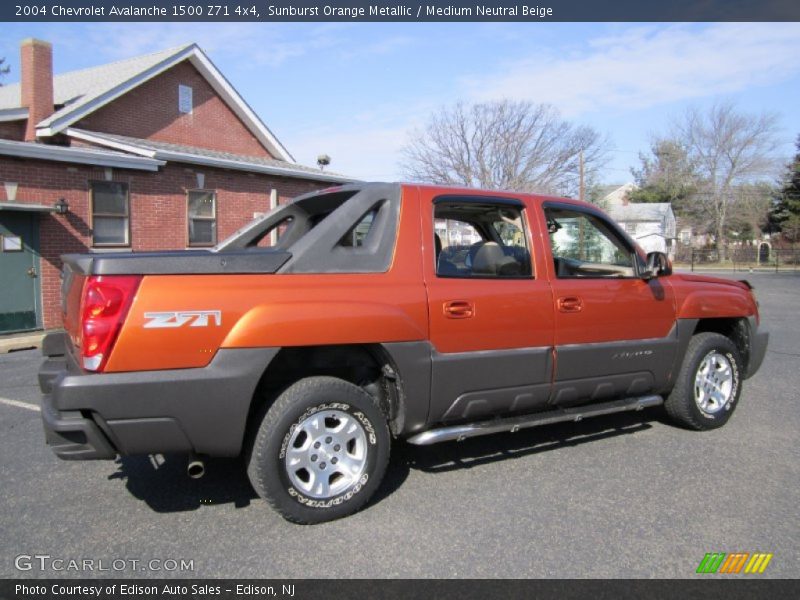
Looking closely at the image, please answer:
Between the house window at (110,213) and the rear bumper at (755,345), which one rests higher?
the house window at (110,213)

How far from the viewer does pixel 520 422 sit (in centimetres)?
386

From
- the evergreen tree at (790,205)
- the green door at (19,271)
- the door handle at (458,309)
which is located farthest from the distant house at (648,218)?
the door handle at (458,309)

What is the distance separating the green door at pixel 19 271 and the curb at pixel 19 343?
74cm

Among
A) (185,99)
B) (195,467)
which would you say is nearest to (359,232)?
(195,467)

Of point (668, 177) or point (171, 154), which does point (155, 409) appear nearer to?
point (171, 154)

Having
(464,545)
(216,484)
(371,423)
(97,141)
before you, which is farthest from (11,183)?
(464,545)

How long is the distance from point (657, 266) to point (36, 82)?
14.6 meters

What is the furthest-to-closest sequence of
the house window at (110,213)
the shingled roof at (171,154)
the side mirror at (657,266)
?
the shingled roof at (171,154) → the house window at (110,213) → the side mirror at (657,266)

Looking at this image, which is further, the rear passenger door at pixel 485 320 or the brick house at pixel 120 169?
the brick house at pixel 120 169

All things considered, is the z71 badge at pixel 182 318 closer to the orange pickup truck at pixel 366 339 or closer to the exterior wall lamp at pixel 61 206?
the orange pickup truck at pixel 366 339

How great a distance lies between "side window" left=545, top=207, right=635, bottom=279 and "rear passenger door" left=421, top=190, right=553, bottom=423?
0.50 m

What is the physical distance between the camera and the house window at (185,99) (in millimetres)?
17328

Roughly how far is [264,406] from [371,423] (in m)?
0.60

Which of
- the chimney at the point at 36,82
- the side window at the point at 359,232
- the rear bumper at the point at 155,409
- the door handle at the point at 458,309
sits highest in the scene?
the chimney at the point at 36,82
